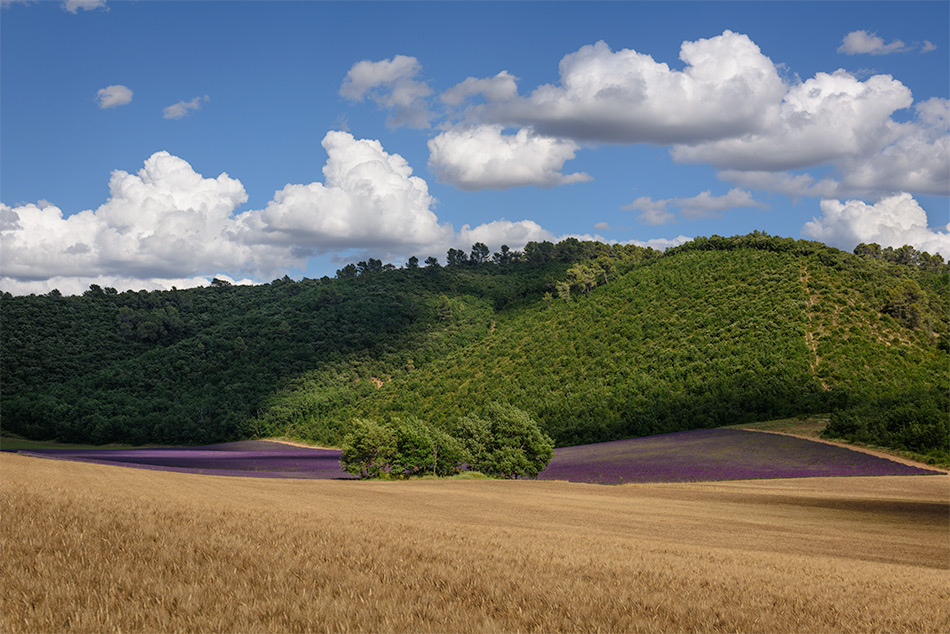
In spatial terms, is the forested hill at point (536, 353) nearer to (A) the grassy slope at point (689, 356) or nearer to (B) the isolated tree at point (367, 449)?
(A) the grassy slope at point (689, 356)

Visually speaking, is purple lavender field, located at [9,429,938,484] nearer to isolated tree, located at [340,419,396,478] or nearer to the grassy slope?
isolated tree, located at [340,419,396,478]

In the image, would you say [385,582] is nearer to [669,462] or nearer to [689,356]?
[669,462]

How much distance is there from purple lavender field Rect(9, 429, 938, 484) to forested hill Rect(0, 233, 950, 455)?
739cm

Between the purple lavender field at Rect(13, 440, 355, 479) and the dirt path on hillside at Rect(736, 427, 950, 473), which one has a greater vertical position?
the dirt path on hillside at Rect(736, 427, 950, 473)

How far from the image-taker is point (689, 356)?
92750mm

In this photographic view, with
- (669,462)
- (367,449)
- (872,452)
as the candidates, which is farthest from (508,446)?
(872,452)

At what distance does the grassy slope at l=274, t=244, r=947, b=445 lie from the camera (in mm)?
79750

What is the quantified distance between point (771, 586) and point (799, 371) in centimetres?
7795

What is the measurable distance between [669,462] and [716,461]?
13.6 ft

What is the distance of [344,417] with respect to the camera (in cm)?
10444

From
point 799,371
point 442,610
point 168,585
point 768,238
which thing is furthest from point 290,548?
point 768,238

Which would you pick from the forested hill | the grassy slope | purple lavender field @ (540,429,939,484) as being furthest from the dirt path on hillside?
the grassy slope

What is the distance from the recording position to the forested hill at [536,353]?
80.7 m

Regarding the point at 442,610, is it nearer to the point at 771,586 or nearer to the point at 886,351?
the point at 771,586
